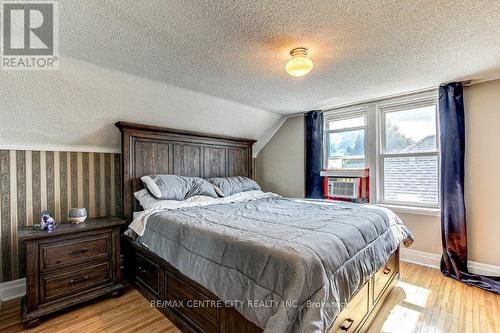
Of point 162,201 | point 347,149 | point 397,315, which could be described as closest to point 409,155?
point 347,149

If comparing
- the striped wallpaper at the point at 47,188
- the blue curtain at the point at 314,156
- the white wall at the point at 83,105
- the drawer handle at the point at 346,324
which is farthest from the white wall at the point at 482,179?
the striped wallpaper at the point at 47,188

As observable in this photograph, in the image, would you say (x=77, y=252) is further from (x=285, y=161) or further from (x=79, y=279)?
(x=285, y=161)

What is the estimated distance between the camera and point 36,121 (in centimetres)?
229

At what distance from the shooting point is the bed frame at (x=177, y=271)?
1516mm

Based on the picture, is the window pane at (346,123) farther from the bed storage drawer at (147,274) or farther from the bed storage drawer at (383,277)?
the bed storage drawer at (147,274)

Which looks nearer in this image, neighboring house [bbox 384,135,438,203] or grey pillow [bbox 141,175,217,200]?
grey pillow [bbox 141,175,217,200]

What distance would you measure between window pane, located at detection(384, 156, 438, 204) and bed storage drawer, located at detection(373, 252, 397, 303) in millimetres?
1156

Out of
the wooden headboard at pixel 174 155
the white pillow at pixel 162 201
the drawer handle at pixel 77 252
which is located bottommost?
the drawer handle at pixel 77 252

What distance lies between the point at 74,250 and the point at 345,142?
146 inches

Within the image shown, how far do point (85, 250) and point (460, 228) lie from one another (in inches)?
156

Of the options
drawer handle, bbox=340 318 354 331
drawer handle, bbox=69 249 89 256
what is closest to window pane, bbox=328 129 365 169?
drawer handle, bbox=340 318 354 331

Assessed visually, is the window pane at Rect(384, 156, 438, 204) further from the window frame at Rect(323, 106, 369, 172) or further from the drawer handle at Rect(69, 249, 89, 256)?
the drawer handle at Rect(69, 249, 89, 256)

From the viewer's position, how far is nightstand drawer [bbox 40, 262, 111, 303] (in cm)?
194

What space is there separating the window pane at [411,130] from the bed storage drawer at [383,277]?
159 centimetres
